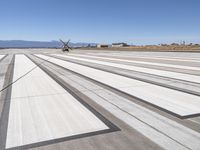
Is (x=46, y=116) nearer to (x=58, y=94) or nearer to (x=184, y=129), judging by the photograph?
(x=58, y=94)

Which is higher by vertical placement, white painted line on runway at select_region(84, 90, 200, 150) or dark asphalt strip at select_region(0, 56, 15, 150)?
white painted line on runway at select_region(84, 90, 200, 150)

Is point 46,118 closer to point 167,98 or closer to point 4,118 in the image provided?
point 4,118

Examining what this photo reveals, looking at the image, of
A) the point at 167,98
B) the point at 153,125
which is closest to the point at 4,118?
the point at 153,125

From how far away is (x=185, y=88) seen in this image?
8539mm

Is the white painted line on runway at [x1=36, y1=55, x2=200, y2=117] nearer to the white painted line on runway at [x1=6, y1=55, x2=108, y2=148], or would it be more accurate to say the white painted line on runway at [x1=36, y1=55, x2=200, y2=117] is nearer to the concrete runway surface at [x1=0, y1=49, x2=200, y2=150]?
the concrete runway surface at [x1=0, y1=49, x2=200, y2=150]

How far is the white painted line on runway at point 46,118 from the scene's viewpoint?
4.42 metres

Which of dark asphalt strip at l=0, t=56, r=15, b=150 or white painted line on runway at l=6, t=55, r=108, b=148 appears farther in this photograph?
white painted line on runway at l=6, t=55, r=108, b=148

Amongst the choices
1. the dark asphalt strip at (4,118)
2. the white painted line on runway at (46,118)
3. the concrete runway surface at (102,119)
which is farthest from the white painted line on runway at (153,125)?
the dark asphalt strip at (4,118)

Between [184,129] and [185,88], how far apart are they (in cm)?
438

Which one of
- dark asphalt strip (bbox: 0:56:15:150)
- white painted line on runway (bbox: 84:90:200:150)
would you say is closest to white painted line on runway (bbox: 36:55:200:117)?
white painted line on runway (bbox: 84:90:200:150)

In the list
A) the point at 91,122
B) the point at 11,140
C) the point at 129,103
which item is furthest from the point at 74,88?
the point at 11,140

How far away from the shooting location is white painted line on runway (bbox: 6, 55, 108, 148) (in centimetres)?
442

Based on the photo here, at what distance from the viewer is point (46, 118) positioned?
5418mm

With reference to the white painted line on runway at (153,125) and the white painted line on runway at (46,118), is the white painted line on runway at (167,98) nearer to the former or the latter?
the white painted line on runway at (153,125)
